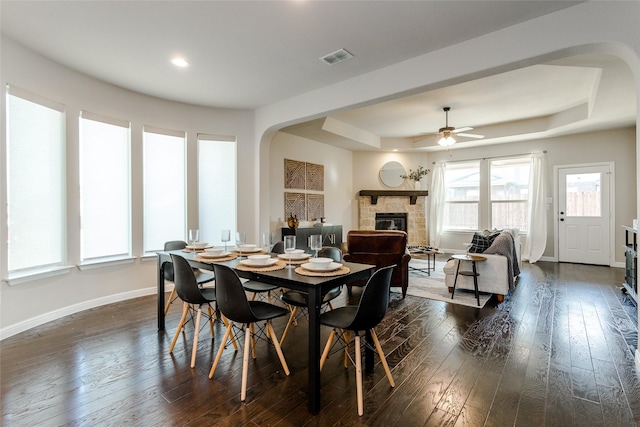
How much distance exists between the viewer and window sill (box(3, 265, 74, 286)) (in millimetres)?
2961

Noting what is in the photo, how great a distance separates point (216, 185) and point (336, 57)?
274 cm

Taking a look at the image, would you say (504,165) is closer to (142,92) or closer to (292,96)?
(292,96)

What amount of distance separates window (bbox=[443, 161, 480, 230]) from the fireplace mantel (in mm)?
660

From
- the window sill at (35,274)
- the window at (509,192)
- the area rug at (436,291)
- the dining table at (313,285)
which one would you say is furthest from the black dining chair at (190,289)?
the window at (509,192)

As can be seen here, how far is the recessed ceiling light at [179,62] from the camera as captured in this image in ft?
10.7

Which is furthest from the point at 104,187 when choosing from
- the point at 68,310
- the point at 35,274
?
the point at 68,310

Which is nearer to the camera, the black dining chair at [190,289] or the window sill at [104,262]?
the black dining chair at [190,289]

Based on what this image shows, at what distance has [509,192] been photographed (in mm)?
7195

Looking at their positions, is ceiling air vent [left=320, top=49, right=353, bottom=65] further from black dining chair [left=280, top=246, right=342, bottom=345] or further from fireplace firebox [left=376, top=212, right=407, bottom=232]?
fireplace firebox [left=376, top=212, right=407, bottom=232]

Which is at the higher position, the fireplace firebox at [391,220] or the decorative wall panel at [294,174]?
the decorative wall panel at [294,174]

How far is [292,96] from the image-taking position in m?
4.41

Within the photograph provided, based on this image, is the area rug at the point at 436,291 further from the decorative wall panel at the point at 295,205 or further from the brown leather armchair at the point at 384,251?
the decorative wall panel at the point at 295,205

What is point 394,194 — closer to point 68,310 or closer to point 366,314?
point 366,314

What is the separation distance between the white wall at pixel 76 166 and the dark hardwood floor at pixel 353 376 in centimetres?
29
